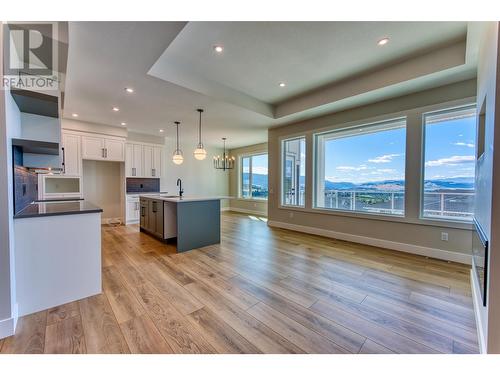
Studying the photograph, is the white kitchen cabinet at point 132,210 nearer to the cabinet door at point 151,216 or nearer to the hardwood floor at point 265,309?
the cabinet door at point 151,216

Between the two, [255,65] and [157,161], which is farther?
[157,161]

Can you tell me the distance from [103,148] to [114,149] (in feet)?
0.83

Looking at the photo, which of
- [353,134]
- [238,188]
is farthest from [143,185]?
[353,134]

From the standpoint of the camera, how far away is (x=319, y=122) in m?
4.76

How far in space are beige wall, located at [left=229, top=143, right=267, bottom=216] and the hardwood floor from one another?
14.9 feet

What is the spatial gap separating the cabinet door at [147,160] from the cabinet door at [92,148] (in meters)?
1.06

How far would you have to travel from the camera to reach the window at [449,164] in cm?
313

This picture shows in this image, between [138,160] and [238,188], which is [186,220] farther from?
[238,188]

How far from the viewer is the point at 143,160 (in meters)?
6.32

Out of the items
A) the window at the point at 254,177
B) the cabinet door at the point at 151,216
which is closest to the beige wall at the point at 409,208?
the window at the point at 254,177

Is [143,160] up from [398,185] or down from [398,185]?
up

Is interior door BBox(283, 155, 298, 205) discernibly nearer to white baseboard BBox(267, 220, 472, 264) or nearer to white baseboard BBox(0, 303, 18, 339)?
white baseboard BBox(267, 220, 472, 264)

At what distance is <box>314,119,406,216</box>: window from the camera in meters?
3.84
